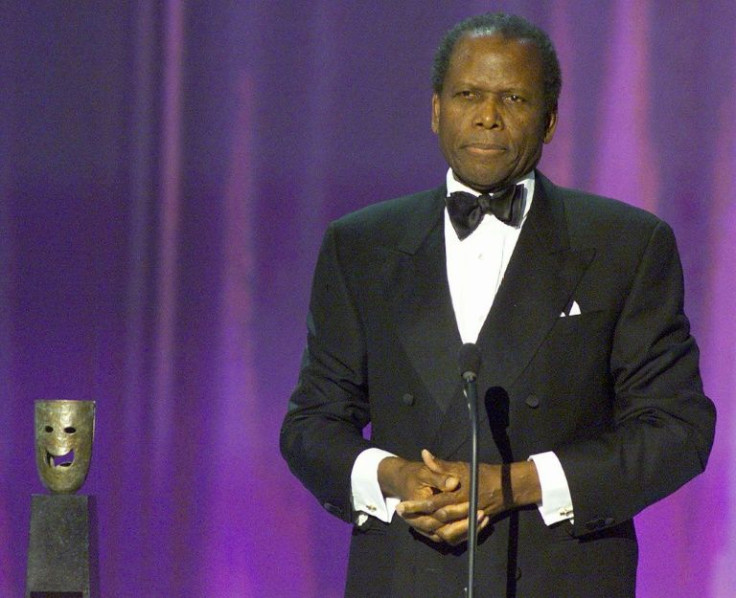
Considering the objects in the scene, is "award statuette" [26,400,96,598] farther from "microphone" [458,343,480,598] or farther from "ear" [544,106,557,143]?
"microphone" [458,343,480,598]

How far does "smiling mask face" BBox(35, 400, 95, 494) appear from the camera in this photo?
3.63 meters

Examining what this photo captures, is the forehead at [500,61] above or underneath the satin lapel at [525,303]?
above

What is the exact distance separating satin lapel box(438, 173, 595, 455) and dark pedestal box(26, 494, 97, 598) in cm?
174

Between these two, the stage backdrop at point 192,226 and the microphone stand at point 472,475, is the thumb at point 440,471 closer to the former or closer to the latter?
the microphone stand at point 472,475

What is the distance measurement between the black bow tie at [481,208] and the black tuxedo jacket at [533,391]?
4 cm

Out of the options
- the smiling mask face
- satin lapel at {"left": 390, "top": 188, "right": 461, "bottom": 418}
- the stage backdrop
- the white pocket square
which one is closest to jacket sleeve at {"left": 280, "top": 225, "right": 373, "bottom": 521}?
satin lapel at {"left": 390, "top": 188, "right": 461, "bottom": 418}

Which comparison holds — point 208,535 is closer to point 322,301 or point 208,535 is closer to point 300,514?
point 300,514

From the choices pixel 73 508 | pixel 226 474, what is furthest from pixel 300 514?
pixel 73 508

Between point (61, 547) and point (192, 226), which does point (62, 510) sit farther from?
point (192, 226)

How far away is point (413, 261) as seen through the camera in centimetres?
228

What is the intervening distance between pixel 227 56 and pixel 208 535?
1.44 m

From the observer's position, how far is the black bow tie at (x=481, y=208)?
2277 mm

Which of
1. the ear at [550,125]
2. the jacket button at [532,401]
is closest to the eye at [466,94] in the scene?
the ear at [550,125]

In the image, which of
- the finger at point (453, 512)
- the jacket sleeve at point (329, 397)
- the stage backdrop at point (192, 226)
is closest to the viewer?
the finger at point (453, 512)
